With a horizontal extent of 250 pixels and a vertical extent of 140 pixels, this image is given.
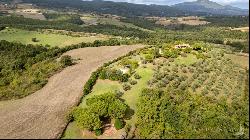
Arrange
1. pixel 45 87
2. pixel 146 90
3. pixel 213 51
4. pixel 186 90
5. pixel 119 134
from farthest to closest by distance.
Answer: pixel 213 51, pixel 45 87, pixel 186 90, pixel 146 90, pixel 119 134

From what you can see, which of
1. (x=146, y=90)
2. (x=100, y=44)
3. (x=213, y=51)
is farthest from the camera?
(x=100, y=44)

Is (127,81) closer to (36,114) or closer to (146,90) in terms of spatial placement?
(146,90)

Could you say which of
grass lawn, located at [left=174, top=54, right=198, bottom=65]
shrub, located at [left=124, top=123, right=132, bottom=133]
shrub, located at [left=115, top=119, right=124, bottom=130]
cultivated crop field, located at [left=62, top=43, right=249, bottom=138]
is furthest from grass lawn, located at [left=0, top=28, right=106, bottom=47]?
shrub, located at [left=115, top=119, right=124, bottom=130]

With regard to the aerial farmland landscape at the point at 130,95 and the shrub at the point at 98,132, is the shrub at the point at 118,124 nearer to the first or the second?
the aerial farmland landscape at the point at 130,95

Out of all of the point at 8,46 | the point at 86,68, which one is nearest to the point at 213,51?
the point at 86,68

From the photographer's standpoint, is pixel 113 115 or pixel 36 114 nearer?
pixel 113 115

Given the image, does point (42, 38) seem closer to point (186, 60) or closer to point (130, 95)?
point (186, 60)

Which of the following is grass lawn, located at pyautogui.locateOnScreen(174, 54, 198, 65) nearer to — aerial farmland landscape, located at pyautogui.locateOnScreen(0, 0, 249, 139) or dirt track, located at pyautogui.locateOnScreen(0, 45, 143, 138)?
aerial farmland landscape, located at pyautogui.locateOnScreen(0, 0, 249, 139)
